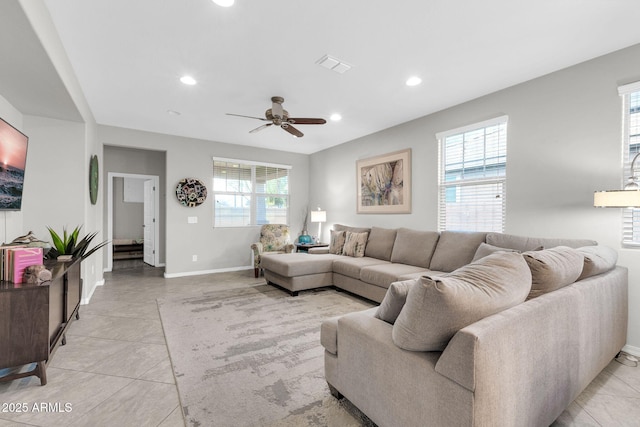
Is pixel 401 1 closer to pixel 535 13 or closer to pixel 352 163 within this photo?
pixel 535 13

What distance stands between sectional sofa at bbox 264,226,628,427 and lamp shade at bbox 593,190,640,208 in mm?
377

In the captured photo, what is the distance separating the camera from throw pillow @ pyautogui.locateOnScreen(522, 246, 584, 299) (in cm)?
152

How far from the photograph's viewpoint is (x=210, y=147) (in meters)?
5.70

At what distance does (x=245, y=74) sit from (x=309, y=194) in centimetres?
412

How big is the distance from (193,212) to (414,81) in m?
4.36

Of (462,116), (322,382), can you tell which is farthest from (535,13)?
(322,382)

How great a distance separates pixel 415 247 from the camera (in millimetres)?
3959

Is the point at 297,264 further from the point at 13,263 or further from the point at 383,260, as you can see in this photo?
the point at 13,263

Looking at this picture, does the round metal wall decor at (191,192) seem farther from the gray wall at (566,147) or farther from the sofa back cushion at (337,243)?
the gray wall at (566,147)

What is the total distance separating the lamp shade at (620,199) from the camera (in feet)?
6.85

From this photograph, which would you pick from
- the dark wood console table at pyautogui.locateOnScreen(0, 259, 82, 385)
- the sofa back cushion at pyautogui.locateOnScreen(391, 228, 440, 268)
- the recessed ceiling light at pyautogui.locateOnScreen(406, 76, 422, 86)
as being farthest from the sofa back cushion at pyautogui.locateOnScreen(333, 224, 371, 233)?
the dark wood console table at pyautogui.locateOnScreen(0, 259, 82, 385)

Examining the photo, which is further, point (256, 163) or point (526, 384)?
point (256, 163)

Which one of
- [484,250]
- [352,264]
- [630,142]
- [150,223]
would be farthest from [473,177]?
[150,223]

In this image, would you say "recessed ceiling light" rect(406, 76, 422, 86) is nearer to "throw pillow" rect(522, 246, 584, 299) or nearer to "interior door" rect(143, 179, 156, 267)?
"throw pillow" rect(522, 246, 584, 299)
